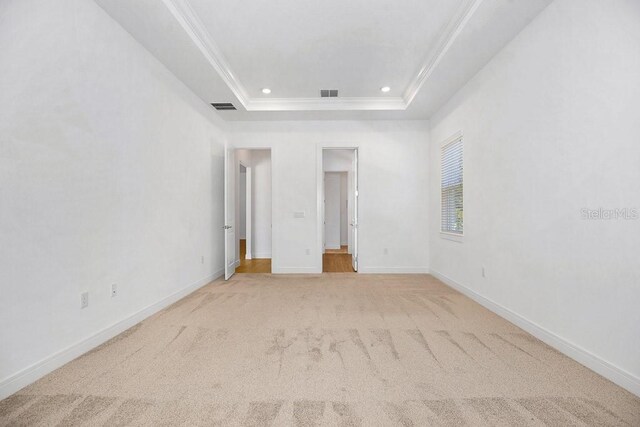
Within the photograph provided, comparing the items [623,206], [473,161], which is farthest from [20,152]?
[473,161]

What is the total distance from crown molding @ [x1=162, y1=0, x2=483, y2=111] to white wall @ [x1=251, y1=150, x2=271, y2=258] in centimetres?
222

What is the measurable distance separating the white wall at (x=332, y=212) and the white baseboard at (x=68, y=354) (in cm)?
569

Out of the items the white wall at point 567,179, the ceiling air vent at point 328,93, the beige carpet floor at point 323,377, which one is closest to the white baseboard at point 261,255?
the beige carpet floor at point 323,377

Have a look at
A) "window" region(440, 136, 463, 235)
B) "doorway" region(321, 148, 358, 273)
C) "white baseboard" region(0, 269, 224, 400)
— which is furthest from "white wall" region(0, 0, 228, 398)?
"doorway" region(321, 148, 358, 273)

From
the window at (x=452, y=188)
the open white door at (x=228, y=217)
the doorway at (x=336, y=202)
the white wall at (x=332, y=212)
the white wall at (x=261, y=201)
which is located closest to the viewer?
the window at (x=452, y=188)

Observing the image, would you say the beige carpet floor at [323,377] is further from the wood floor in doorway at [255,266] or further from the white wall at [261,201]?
the white wall at [261,201]

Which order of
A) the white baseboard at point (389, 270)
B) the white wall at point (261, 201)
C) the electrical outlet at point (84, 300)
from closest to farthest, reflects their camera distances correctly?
the electrical outlet at point (84, 300) → the white baseboard at point (389, 270) → the white wall at point (261, 201)

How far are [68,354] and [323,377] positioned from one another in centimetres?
187

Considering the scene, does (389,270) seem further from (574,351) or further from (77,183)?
(77,183)

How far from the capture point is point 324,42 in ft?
10.0

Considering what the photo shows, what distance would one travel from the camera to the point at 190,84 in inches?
146

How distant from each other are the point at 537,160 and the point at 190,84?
410cm

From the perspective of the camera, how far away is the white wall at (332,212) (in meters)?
8.48

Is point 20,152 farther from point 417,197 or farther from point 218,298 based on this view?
A: point 417,197
